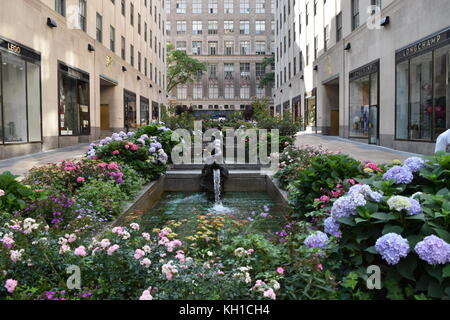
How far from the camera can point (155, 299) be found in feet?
8.39

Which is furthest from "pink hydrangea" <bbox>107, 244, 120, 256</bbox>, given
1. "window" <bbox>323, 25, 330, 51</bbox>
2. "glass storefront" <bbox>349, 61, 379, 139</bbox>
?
"window" <bbox>323, 25, 330, 51</bbox>

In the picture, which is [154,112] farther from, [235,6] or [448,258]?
[448,258]

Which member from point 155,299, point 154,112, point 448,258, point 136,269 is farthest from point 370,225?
point 154,112

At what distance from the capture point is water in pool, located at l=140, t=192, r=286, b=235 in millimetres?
7134

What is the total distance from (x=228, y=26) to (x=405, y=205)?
79.3 metres

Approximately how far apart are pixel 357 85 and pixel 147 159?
1732cm

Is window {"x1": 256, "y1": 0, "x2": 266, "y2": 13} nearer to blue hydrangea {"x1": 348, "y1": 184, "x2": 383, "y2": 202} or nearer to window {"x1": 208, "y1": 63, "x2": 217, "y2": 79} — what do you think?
window {"x1": 208, "y1": 63, "x2": 217, "y2": 79}

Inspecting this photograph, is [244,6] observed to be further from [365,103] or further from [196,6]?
[365,103]

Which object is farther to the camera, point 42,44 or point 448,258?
point 42,44

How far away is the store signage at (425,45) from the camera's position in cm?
1372

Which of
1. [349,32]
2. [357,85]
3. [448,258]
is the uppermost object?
[349,32]

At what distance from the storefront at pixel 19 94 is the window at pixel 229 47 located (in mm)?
63419

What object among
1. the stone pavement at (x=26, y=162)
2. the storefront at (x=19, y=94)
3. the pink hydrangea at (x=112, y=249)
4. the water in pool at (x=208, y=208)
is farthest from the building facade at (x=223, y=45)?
the pink hydrangea at (x=112, y=249)

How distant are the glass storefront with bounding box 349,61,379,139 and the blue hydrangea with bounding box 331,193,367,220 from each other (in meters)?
19.2
